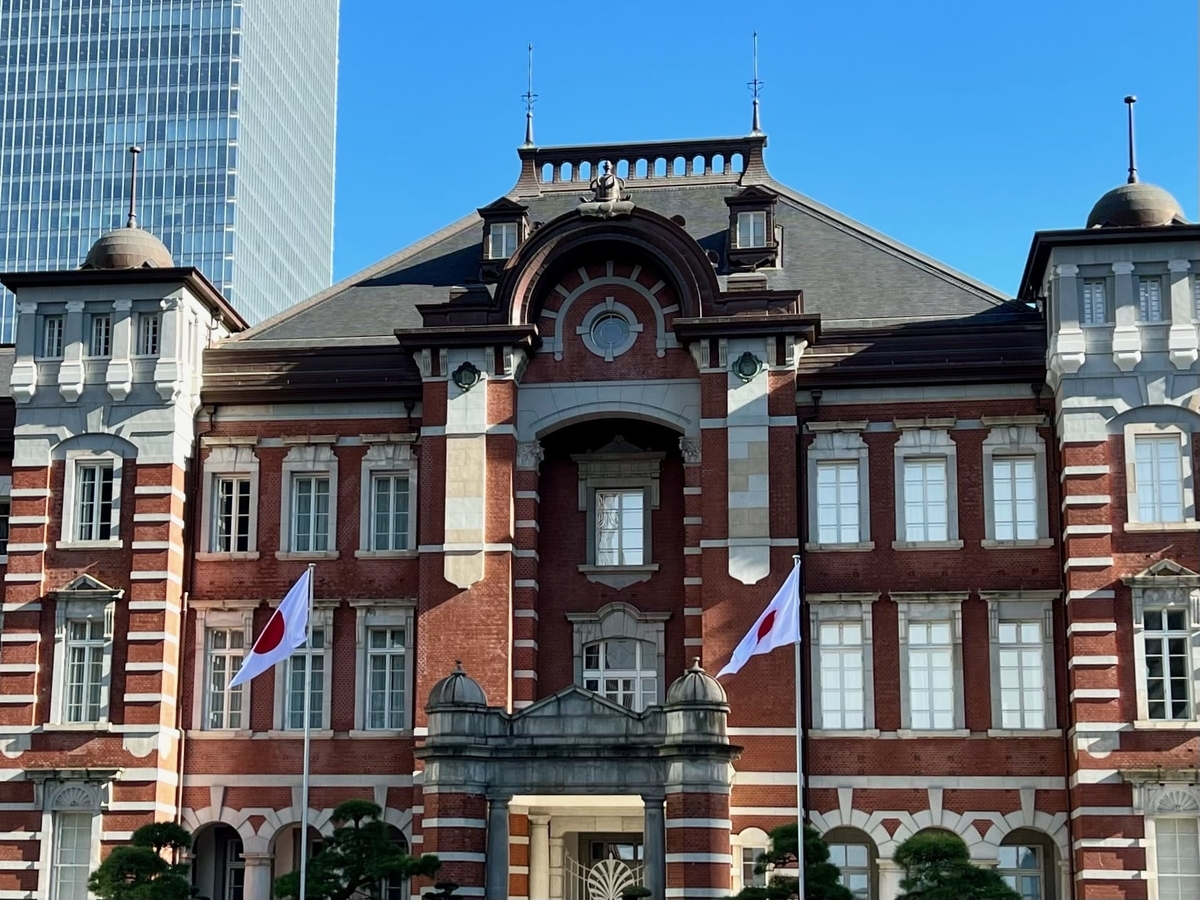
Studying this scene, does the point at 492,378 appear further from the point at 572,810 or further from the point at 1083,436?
the point at 1083,436

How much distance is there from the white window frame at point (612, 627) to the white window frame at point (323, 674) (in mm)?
4784

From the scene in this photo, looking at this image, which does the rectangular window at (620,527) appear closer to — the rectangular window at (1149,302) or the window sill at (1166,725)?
the window sill at (1166,725)

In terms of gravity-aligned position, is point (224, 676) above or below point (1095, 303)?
below

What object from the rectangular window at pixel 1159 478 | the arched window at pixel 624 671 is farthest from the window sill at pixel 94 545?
the rectangular window at pixel 1159 478

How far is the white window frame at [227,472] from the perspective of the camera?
40.8 metres

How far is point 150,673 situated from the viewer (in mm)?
38844

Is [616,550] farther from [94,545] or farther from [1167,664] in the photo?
[1167,664]

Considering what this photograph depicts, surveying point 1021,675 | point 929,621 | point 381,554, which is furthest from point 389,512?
point 1021,675

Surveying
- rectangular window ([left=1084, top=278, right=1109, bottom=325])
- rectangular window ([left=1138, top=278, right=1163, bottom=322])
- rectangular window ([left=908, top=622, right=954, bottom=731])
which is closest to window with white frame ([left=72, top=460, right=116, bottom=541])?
rectangular window ([left=908, top=622, right=954, bottom=731])

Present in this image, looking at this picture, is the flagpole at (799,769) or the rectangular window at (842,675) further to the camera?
the rectangular window at (842,675)

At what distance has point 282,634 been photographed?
36594 millimetres

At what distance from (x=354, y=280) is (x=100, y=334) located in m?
5.95

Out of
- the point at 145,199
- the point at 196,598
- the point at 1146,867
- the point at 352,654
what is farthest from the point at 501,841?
the point at 145,199

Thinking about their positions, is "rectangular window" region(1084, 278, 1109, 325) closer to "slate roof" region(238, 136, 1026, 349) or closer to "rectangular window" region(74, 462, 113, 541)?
"slate roof" region(238, 136, 1026, 349)
